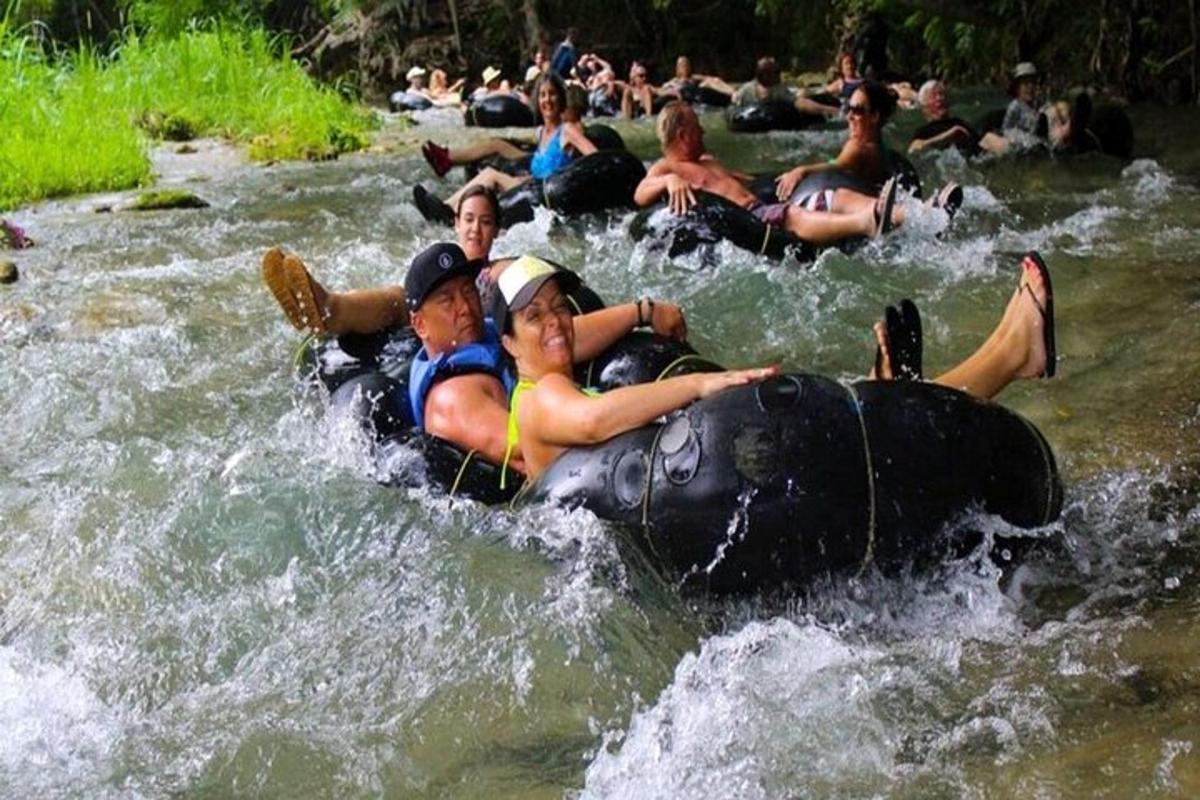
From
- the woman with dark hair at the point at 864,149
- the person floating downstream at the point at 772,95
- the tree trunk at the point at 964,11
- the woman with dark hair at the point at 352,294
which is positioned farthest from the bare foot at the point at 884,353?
the person floating downstream at the point at 772,95

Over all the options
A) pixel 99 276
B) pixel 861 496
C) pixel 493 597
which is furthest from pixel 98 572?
pixel 99 276

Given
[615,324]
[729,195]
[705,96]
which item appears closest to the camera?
[615,324]

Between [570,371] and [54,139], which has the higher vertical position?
[570,371]

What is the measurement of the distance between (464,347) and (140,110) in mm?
11996

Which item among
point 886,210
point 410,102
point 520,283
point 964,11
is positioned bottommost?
point 410,102

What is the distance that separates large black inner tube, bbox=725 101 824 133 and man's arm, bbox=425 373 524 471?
451 inches

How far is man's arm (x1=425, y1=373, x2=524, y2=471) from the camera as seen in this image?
4.75 m

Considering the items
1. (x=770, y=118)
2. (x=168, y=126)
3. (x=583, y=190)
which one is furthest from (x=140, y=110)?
(x=583, y=190)

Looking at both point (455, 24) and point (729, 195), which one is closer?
point (729, 195)

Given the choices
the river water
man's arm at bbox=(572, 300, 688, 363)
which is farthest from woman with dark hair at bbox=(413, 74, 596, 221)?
man's arm at bbox=(572, 300, 688, 363)

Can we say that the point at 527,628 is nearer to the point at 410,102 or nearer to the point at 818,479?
the point at 818,479

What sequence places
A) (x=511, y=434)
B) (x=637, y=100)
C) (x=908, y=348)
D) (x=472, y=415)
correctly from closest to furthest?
(x=908, y=348), (x=511, y=434), (x=472, y=415), (x=637, y=100)

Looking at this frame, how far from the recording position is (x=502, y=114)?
17.5 meters

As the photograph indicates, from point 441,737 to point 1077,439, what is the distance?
2.75m
